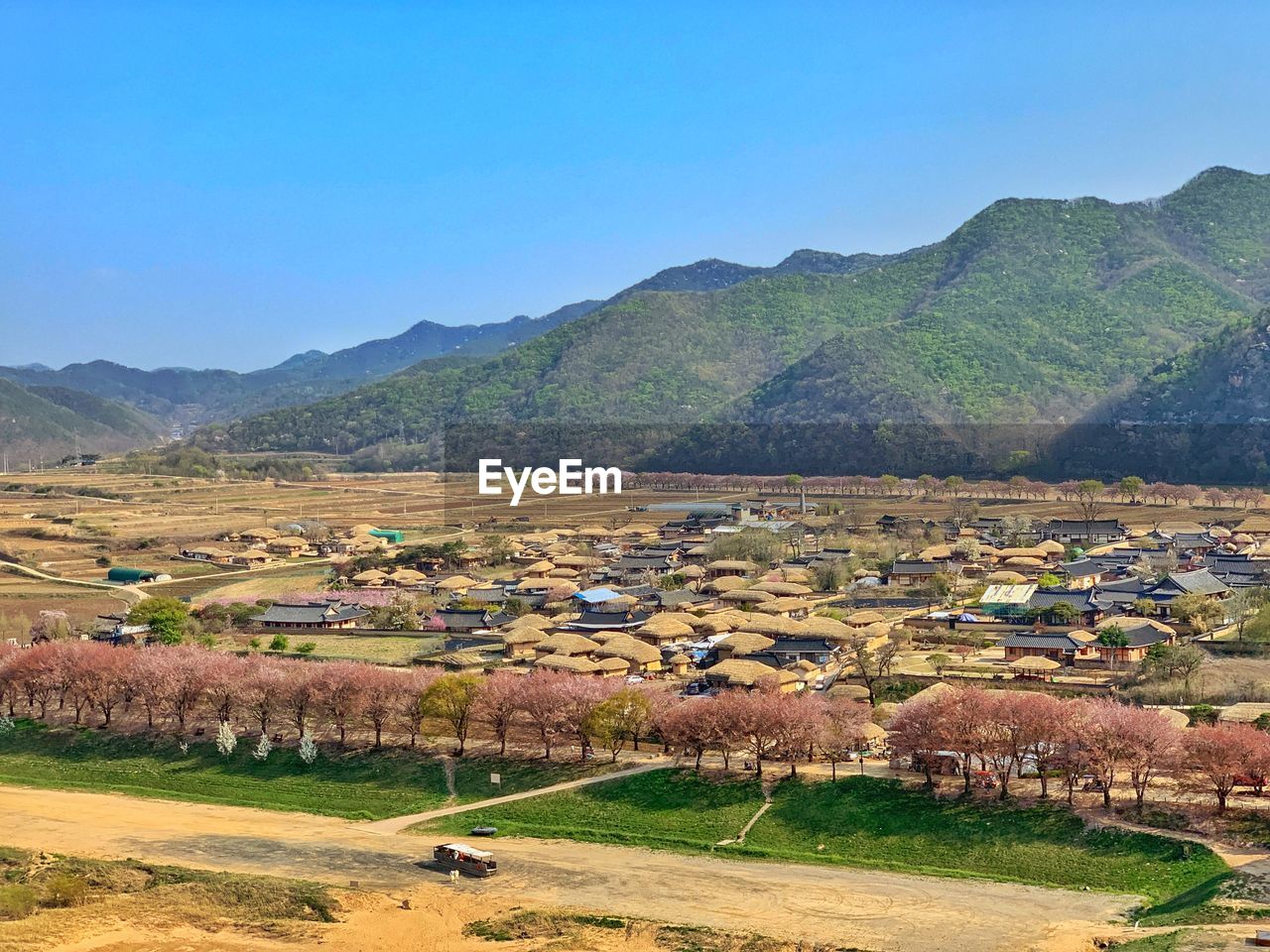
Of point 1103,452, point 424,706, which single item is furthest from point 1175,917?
point 1103,452

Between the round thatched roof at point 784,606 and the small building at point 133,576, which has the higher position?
the small building at point 133,576

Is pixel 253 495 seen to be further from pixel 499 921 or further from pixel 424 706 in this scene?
pixel 499 921

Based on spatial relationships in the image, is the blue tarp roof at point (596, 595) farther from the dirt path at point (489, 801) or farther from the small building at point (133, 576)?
the small building at point (133, 576)

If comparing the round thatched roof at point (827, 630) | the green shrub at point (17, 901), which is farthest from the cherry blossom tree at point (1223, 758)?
the green shrub at point (17, 901)

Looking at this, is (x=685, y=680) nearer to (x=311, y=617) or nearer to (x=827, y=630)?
(x=827, y=630)

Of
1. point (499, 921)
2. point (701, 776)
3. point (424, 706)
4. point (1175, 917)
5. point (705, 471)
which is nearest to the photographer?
point (1175, 917)

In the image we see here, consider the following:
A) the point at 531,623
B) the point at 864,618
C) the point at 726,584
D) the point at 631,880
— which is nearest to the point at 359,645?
the point at 531,623
